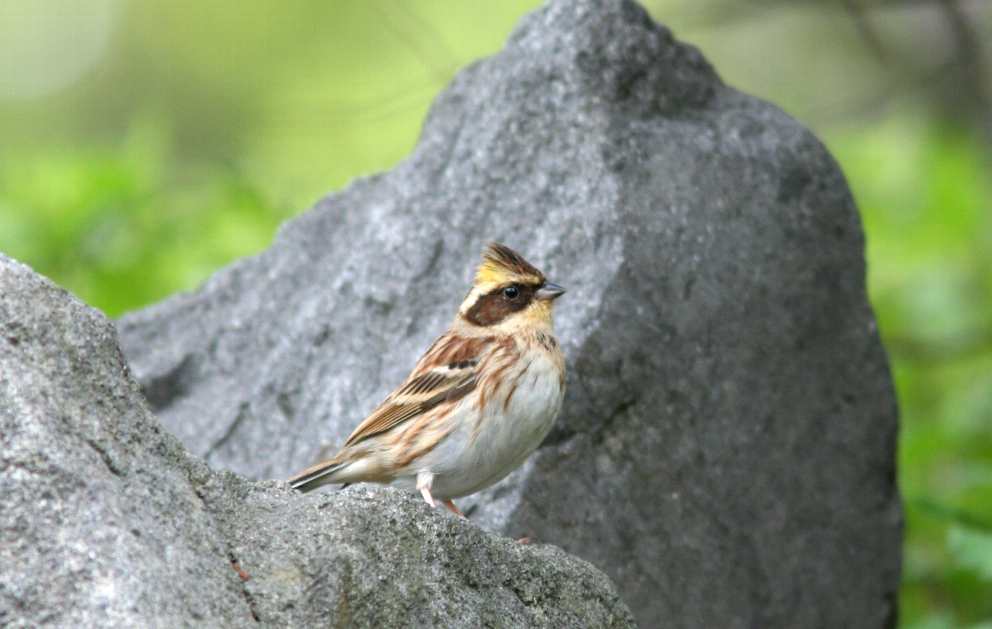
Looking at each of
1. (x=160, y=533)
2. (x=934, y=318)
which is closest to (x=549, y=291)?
(x=160, y=533)

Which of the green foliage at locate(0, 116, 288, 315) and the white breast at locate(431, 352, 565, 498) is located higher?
the green foliage at locate(0, 116, 288, 315)

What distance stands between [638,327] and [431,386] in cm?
82

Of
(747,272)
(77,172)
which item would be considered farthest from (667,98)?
(77,172)

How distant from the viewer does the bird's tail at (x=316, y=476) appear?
4973 mm

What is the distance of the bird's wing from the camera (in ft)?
16.9

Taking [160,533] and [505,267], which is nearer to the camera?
[160,533]

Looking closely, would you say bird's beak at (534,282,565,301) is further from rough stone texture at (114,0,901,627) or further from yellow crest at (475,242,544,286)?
rough stone texture at (114,0,901,627)

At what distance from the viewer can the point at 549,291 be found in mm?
5191

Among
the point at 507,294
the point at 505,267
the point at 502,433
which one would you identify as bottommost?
the point at 502,433

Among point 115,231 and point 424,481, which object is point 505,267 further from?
point 115,231

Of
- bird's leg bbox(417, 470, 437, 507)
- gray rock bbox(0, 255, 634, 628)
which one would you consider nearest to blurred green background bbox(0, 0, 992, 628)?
bird's leg bbox(417, 470, 437, 507)

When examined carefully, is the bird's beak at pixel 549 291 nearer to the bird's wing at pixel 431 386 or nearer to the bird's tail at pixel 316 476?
the bird's wing at pixel 431 386

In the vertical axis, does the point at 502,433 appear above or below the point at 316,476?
below

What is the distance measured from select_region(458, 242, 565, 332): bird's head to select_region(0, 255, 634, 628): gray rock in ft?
5.90
